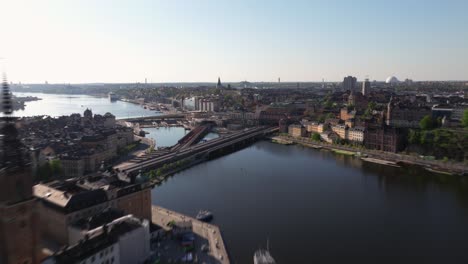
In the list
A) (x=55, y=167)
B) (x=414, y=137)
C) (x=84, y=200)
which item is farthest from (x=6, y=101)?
(x=414, y=137)

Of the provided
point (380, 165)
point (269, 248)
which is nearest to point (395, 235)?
point (269, 248)

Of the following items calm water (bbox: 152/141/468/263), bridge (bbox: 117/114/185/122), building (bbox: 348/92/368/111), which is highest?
building (bbox: 348/92/368/111)

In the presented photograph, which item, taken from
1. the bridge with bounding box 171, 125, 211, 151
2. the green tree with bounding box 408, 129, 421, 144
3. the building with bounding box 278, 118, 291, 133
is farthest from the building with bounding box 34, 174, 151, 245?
the building with bounding box 278, 118, 291, 133

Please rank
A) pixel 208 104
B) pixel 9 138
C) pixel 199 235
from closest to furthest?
1. pixel 9 138
2. pixel 199 235
3. pixel 208 104

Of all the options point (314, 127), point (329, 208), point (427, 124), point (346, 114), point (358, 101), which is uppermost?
point (358, 101)

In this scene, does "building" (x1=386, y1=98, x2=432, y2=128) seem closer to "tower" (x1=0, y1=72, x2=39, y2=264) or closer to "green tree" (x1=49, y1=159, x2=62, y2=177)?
"green tree" (x1=49, y1=159, x2=62, y2=177)

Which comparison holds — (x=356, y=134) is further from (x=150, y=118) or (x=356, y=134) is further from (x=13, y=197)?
(x=150, y=118)

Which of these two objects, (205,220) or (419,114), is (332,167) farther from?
(419,114)
